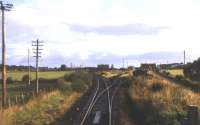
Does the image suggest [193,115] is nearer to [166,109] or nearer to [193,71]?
[166,109]

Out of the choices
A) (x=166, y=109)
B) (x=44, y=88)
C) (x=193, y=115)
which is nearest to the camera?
(x=193, y=115)

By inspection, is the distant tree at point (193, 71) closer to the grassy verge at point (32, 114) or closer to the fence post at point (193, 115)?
the grassy verge at point (32, 114)

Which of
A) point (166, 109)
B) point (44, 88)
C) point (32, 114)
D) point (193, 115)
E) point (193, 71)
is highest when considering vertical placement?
point (193, 71)

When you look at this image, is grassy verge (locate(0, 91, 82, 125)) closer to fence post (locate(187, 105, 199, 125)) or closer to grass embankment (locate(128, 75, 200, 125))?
grass embankment (locate(128, 75, 200, 125))

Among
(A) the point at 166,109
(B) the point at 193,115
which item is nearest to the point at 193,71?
(A) the point at 166,109

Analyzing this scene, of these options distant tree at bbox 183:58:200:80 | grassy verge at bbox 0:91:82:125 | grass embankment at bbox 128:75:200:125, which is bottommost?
grassy verge at bbox 0:91:82:125

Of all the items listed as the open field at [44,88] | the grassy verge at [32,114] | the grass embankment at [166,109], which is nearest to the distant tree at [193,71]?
the open field at [44,88]

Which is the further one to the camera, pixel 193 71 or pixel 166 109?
pixel 193 71

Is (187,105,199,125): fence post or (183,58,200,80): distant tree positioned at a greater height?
(183,58,200,80): distant tree

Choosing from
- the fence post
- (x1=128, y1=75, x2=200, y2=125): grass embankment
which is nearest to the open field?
(x1=128, y1=75, x2=200, y2=125): grass embankment

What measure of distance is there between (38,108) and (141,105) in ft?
27.1

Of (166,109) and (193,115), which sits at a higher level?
(193,115)

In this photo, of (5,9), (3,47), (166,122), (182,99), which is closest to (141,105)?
(182,99)

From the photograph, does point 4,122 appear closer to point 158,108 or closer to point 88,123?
point 88,123
